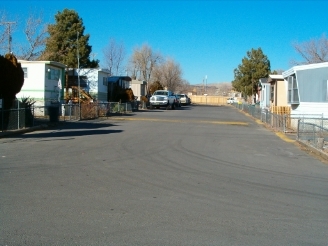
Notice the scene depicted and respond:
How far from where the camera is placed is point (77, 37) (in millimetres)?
52062

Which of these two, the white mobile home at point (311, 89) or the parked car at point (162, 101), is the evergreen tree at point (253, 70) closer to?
the parked car at point (162, 101)

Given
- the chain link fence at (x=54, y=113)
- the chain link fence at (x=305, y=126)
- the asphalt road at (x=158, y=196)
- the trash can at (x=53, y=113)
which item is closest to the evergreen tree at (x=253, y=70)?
the chain link fence at (x=54, y=113)

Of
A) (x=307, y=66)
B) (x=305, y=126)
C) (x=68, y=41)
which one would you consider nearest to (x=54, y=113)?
(x=305, y=126)

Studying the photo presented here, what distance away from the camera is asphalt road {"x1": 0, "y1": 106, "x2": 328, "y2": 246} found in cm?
645

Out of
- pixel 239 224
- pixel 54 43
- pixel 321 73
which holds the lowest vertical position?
pixel 239 224

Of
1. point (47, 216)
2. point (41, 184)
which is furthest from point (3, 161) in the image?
point (47, 216)

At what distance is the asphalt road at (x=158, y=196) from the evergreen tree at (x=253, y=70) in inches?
2268

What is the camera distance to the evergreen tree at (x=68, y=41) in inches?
2083

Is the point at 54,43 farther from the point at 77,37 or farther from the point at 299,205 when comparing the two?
the point at 299,205

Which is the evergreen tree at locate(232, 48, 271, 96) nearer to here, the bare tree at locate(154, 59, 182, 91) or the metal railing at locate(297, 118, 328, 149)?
→ the bare tree at locate(154, 59, 182, 91)

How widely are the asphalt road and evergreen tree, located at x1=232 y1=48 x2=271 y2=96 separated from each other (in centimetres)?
5761

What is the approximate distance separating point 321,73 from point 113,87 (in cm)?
3232

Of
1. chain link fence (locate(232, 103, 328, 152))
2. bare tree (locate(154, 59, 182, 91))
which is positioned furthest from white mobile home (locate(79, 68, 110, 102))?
bare tree (locate(154, 59, 182, 91))

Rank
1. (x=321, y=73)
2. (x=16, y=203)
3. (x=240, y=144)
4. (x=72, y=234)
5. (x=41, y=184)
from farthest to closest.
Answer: (x=321, y=73) < (x=240, y=144) < (x=41, y=184) < (x=16, y=203) < (x=72, y=234)
